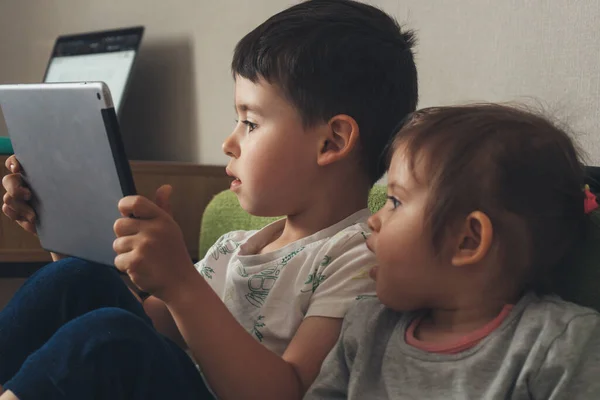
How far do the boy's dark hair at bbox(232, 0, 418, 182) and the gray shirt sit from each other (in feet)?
0.79

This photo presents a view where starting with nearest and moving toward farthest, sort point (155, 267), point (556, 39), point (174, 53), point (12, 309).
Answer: point (155, 267) < point (12, 309) < point (556, 39) < point (174, 53)

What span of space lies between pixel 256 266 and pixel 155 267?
218mm

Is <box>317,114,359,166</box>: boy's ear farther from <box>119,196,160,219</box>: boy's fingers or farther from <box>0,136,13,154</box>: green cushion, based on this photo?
<box>0,136,13,154</box>: green cushion

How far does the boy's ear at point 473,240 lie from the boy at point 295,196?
15cm

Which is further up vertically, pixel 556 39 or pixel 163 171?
pixel 556 39

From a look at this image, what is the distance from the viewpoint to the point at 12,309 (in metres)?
0.82

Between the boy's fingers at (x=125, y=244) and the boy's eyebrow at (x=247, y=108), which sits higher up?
the boy's eyebrow at (x=247, y=108)

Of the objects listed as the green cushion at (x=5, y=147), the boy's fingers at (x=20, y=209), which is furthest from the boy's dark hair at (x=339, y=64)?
the green cushion at (x=5, y=147)

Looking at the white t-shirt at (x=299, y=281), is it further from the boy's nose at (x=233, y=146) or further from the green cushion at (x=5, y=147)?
the green cushion at (x=5, y=147)

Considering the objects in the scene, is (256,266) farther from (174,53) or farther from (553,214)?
(174,53)

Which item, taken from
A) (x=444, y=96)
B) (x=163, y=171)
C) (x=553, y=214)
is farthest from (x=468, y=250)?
(x=163, y=171)

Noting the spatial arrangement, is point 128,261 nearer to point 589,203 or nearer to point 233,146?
point 233,146

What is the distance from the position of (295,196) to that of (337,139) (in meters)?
0.09

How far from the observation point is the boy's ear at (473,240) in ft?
2.03
